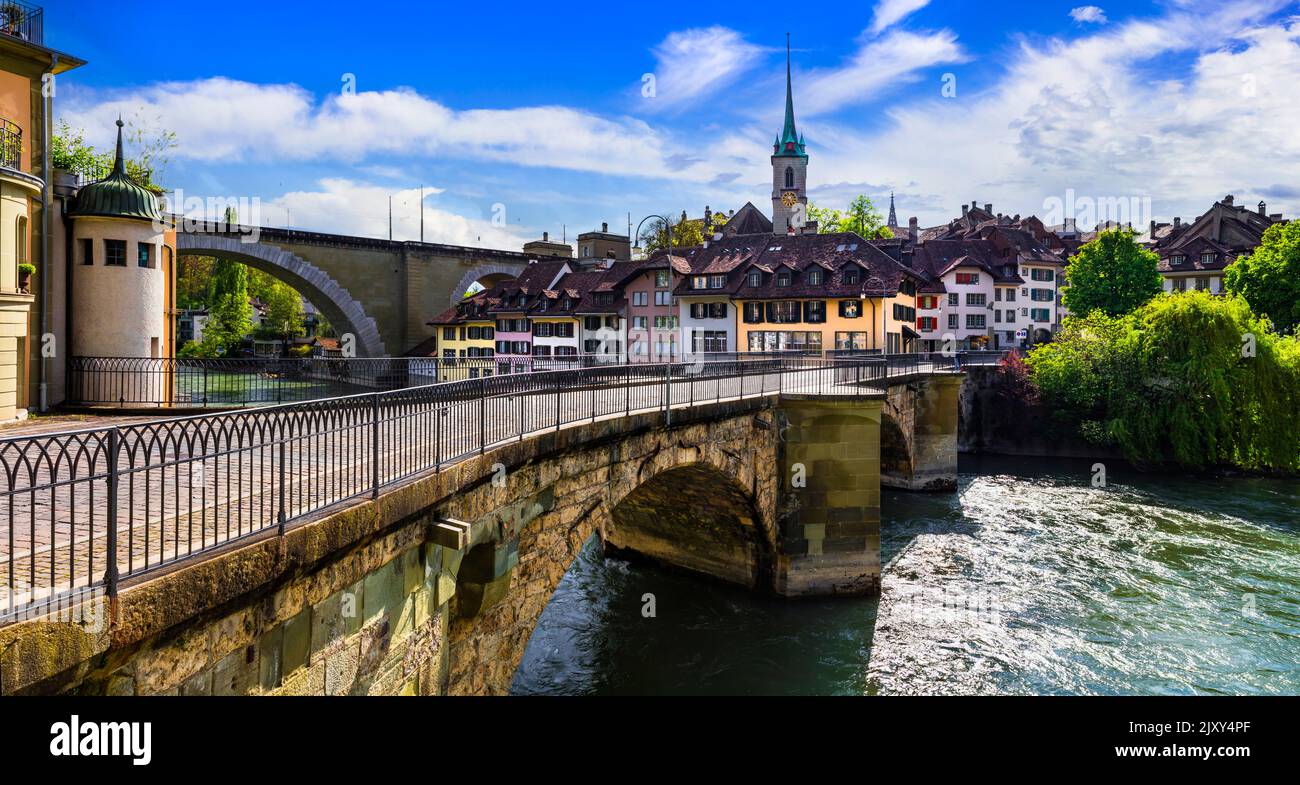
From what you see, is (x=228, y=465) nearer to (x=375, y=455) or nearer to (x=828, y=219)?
(x=375, y=455)

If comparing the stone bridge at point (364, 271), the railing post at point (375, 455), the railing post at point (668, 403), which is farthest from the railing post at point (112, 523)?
the stone bridge at point (364, 271)

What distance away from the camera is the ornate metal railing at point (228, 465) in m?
4.63

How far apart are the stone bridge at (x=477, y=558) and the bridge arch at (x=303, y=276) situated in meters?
35.6

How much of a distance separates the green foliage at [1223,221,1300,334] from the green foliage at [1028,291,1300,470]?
12.2m

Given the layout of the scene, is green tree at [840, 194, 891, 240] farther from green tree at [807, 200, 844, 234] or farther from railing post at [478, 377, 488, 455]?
railing post at [478, 377, 488, 455]

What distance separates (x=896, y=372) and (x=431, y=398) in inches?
1030

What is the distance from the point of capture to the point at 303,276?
52.5 m

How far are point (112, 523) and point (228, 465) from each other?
632mm

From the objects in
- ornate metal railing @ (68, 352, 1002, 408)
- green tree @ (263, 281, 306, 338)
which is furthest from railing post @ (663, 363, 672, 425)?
green tree @ (263, 281, 306, 338)

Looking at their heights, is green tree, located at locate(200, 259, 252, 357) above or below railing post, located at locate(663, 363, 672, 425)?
above

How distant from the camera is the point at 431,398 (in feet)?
31.1

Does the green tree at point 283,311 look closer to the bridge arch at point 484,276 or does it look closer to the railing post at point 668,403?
the bridge arch at point 484,276

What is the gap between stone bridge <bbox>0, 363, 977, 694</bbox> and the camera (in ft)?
15.8
